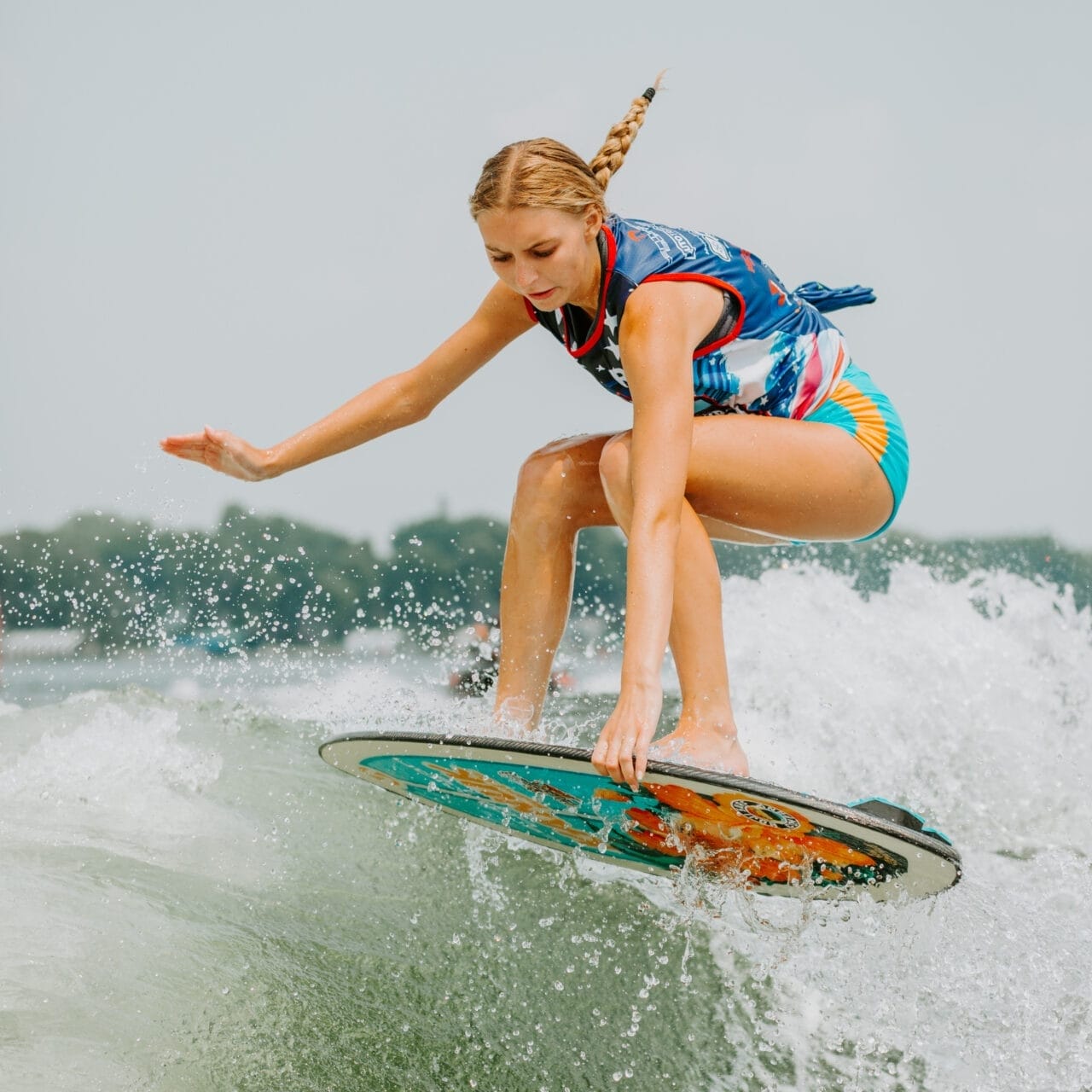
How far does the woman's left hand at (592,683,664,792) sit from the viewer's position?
7.47 ft

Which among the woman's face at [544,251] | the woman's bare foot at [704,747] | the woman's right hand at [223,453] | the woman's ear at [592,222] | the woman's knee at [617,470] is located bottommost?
the woman's bare foot at [704,747]

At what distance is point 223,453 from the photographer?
3236mm

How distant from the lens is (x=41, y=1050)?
2375 millimetres

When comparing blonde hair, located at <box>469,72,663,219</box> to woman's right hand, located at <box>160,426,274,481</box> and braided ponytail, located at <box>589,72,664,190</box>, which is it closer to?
braided ponytail, located at <box>589,72,664,190</box>

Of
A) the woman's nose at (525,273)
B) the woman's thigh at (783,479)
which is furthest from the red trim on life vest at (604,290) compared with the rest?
the woman's thigh at (783,479)

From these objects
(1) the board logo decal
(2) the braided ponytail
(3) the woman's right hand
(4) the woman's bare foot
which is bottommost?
(1) the board logo decal

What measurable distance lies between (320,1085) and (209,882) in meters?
0.86

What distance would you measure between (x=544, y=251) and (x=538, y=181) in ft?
0.52

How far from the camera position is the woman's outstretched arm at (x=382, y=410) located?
325cm

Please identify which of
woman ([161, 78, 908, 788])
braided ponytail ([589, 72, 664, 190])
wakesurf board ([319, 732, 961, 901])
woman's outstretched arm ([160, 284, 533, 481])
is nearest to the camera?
wakesurf board ([319, 732, 961, 901])

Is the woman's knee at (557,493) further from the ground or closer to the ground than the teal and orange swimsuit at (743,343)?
closer to the ground

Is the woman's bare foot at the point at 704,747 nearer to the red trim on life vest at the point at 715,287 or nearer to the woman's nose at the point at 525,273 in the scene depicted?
the red trim on life vest at the point at 715,287

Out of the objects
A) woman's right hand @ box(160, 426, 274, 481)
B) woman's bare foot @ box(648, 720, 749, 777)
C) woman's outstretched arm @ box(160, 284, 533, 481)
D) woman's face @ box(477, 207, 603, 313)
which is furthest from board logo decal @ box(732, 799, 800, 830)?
woman's right hand @ box(160, 426, 274, 481)

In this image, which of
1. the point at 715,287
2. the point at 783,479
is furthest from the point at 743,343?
the point at 783,479
